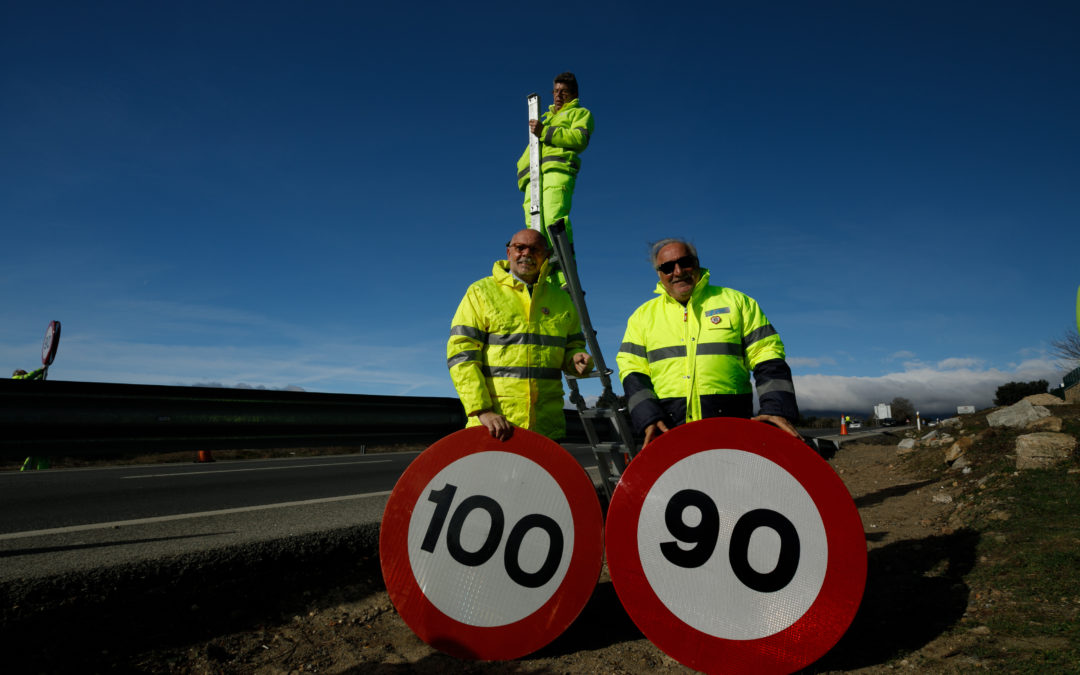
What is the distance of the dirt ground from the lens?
2.36 m

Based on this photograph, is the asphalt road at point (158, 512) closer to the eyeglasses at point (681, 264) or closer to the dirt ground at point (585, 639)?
the dirt ground at point (585, 639)

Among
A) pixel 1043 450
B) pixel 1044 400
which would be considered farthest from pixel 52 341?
pixel 1044 400

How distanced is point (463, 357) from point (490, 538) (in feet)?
2.94

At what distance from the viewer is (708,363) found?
2.87 meters

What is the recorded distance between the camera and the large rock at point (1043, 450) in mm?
4531

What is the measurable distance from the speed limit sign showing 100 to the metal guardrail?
2702 millimetres

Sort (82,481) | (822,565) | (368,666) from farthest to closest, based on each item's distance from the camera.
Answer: (82,481) → (368,666) → (822,565)

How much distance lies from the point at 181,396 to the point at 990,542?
4.97m

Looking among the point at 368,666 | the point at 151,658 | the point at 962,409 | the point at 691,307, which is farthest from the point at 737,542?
the point at 962,409

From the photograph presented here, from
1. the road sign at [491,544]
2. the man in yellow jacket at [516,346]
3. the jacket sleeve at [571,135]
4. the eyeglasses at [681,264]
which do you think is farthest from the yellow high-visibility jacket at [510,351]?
the jacket sleeve at [571,135]

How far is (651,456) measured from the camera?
2465mm

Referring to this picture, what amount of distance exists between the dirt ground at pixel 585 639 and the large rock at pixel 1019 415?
14.4 feet

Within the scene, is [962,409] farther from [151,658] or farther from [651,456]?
[151,658]

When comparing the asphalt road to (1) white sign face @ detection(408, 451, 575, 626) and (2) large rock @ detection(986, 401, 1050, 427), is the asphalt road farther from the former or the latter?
(2) large rock @ detection(986, 401, 1050, 427)
